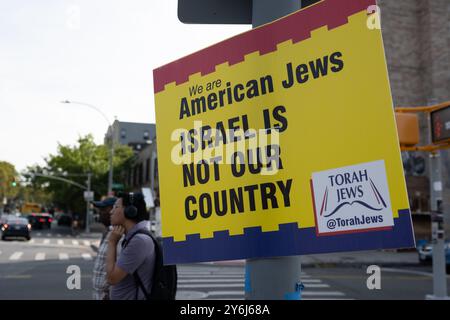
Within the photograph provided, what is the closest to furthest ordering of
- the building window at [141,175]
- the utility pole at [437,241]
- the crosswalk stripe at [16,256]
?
1. the utility pole at [437,241]
2. the crosswalk stripe at [16,256]
3. the building window at [141,175]

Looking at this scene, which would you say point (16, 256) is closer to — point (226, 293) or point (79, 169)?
point (226, 293)

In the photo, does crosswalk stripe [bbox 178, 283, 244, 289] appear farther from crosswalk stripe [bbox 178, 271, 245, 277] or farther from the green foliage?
the green foliage

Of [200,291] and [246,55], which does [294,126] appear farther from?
[200,291]

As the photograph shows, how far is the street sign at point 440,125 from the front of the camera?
773 cm

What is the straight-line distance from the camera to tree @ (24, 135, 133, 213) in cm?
4925

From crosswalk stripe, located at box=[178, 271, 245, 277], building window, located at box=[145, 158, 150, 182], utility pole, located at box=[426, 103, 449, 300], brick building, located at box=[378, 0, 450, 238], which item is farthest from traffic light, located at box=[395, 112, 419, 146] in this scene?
building window, located at box=[145, 158, 150, 182]

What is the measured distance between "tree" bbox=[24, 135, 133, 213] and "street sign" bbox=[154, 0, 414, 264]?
159 feet

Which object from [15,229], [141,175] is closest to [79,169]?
[141,175]

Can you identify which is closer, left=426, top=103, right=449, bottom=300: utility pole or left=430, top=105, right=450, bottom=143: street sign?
left=430, top=105, right=450, bottom=143: street sign

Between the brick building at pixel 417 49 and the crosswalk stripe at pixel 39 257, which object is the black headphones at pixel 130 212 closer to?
the crosswalk stripe at pixel 39 257

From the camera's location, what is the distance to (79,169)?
1956 inches

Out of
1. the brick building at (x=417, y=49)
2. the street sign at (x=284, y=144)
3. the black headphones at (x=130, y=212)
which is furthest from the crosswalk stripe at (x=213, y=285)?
the brick building at (x=417, y=49)

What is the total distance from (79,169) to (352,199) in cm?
5108

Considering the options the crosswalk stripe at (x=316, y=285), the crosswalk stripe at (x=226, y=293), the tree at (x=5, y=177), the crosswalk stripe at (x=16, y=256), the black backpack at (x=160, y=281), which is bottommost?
the crosswalk stripe at (x=316, y=285)
